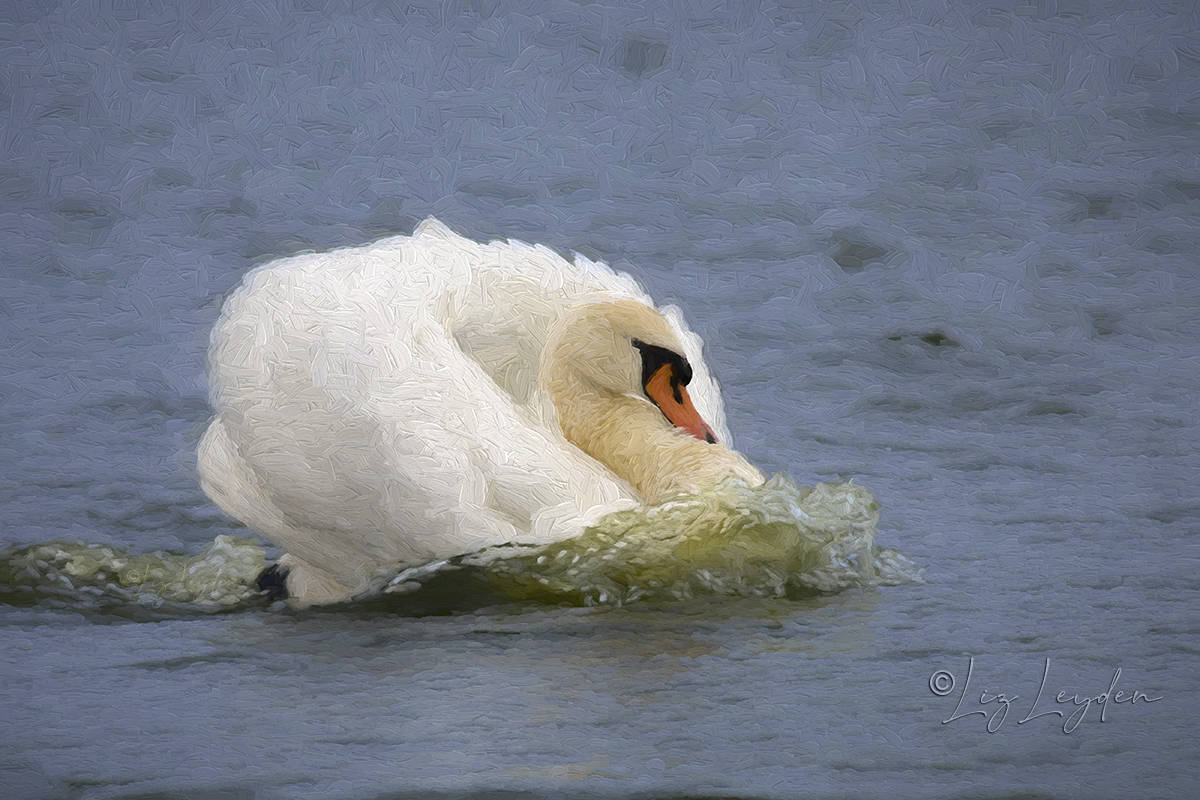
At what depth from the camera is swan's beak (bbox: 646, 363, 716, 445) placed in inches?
136

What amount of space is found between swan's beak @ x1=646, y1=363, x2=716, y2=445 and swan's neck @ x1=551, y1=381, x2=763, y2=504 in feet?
0.11

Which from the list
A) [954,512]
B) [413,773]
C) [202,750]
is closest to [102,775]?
[202,750]

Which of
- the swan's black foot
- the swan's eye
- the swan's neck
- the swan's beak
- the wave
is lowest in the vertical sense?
the swan's black foot

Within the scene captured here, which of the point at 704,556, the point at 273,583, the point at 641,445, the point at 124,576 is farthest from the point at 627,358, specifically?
the point at 124,576

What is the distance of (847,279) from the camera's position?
16.4 feet

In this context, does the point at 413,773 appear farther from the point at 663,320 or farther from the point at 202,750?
the point at 663,320

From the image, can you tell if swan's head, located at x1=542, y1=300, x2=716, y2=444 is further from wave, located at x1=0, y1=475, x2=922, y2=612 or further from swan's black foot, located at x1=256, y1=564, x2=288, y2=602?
swan's black foot, located at x1=256, y1=564, x2=288, y2=602

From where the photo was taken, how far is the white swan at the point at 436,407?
292cm

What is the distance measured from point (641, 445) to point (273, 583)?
0.85 metres

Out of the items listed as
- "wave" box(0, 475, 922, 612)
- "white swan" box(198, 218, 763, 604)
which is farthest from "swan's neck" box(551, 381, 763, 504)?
"wave" box(0, 475, 922, 612)

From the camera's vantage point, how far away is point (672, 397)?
350 cm

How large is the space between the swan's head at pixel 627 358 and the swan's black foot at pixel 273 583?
73 centimetres

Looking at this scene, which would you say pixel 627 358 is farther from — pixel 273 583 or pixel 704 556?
pixel 273 583

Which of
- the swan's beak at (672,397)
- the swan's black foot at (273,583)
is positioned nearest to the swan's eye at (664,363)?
the swan's beak at (672,397)
